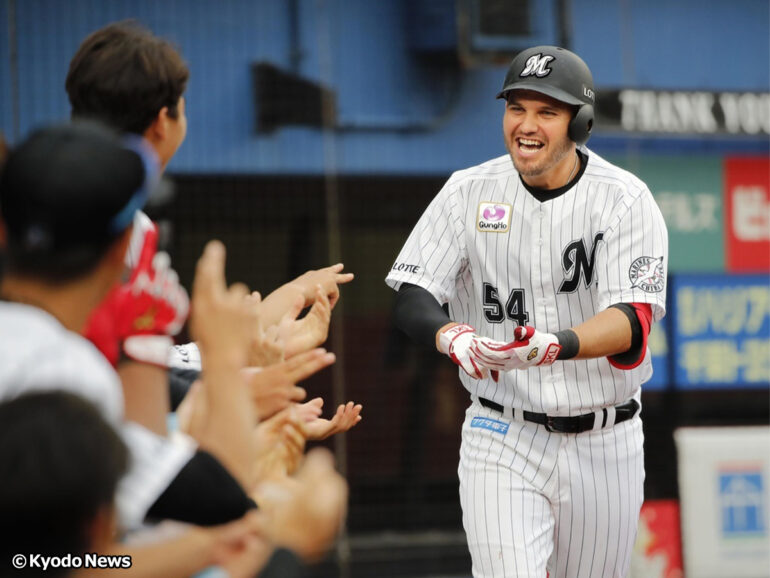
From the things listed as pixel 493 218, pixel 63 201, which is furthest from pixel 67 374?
pixel 493 218

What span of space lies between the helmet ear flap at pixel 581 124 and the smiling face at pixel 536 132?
2cm

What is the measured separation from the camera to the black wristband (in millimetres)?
3715

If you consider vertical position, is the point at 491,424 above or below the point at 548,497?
above

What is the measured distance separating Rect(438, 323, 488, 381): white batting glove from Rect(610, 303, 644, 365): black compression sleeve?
1.42ft

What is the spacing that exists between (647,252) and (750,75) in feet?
16.3

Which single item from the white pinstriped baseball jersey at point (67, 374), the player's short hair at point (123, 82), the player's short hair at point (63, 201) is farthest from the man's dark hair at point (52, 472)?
the player's short hair at point (123, 82)

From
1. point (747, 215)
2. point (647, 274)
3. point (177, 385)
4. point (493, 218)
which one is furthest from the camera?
point (747, 215)

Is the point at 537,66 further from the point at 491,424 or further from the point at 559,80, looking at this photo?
the point at 491,424

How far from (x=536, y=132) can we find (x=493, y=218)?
317mm

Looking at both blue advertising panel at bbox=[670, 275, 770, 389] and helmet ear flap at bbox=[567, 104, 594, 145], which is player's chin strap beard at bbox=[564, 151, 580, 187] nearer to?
helmet ear flap at bbox=[567, 104, 594, 145]

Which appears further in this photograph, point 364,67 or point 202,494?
point 364,67

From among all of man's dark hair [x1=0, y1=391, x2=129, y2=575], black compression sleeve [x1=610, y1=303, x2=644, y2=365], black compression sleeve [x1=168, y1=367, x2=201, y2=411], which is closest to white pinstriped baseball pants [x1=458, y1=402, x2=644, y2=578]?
black compression sleeve [x1=610, y1=303, x2=644, y2=365]

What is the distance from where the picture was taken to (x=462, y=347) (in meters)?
3.79

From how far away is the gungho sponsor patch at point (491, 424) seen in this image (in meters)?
4.08
